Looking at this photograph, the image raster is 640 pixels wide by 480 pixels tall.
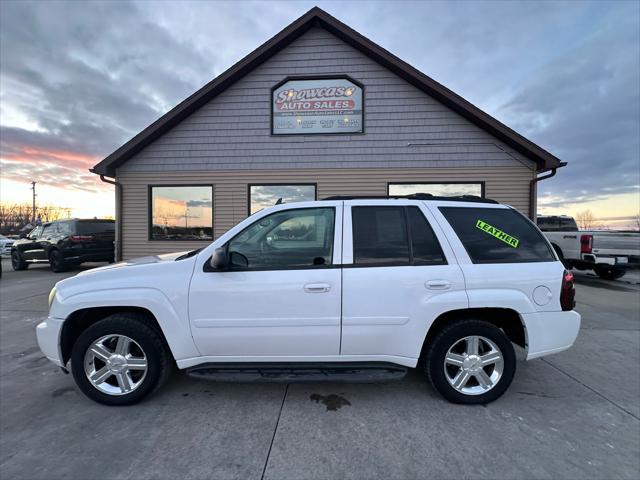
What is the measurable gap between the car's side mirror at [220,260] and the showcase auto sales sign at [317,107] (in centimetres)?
645

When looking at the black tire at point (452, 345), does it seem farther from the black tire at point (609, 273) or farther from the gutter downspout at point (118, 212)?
the black tire at point (609, 273)

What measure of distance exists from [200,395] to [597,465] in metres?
3.10

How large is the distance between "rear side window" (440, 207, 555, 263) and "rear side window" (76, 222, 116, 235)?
39.9 ft

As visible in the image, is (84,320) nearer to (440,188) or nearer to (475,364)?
(475,364)

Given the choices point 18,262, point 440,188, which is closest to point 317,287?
point 440,188

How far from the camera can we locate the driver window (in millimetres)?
2740

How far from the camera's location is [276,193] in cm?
841

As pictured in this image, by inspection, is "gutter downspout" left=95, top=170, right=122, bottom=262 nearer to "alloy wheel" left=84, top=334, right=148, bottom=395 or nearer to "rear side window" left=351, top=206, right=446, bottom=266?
"alloy wheel" left=84, top=334, right=148, bottom=395

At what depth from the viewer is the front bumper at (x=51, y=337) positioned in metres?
2.75

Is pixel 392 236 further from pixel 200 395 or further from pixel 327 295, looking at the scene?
pixel 200 395

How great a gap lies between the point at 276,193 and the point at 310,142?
5.32 ft

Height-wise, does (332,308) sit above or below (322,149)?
below

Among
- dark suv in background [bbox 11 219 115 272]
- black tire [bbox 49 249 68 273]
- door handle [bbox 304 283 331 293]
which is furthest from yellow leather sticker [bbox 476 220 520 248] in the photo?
black tire [bbox 49 249 68 273]

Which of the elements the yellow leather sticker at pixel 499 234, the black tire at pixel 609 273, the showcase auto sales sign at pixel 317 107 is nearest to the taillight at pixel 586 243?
the black tire at pixel 609 273
